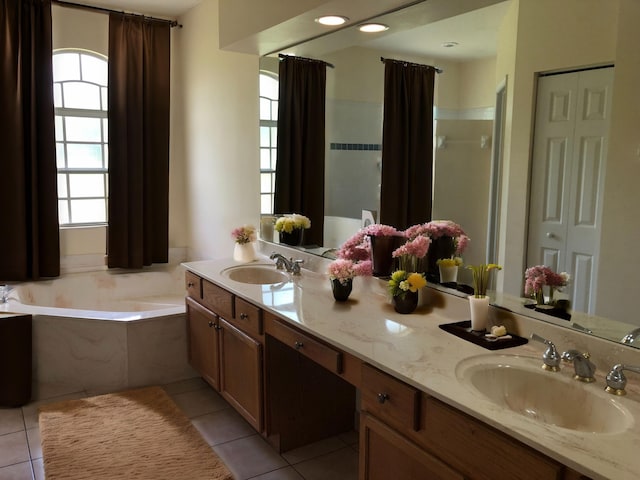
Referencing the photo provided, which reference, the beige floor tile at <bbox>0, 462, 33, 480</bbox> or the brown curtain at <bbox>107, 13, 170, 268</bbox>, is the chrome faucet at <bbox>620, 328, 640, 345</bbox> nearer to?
the beige floor tile at <bbox>0, 462, 33, 480</bbox>

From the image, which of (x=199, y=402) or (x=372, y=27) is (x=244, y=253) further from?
(x=372, y=27)

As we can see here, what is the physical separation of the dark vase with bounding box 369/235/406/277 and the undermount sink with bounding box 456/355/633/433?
0.85 m

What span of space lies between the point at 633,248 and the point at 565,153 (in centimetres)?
38

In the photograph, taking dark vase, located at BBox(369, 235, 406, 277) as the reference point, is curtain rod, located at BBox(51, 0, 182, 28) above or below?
above

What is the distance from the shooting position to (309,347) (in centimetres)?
210

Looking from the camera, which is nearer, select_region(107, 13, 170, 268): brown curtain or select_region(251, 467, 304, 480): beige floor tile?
select_region(251, 467, 304, 480): beige floor tile

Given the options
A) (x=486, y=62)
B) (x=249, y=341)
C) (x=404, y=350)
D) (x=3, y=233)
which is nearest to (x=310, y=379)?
(x=249, y=341)

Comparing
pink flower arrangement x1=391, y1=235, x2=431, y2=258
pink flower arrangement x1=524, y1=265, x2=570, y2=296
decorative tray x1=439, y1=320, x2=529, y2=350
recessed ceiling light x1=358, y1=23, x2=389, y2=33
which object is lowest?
decorative tray x1=439, y1=320, x2=529, y2=350

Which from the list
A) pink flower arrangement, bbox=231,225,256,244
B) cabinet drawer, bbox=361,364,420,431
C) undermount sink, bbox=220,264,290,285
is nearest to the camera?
cabinet drawer, bbox=361,364,420,431

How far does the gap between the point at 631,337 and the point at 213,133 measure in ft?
10.7

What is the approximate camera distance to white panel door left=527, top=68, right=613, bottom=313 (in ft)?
5.64

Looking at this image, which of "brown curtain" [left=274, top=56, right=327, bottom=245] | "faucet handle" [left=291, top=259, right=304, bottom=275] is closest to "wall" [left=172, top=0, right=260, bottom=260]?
"brown curtain" [left=274, top=56, right=327, bottom=245]

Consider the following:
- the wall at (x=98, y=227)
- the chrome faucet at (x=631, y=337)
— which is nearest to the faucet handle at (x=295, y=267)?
the chrome faucet at (x=631, y=337)

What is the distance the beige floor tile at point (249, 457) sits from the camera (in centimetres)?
249
